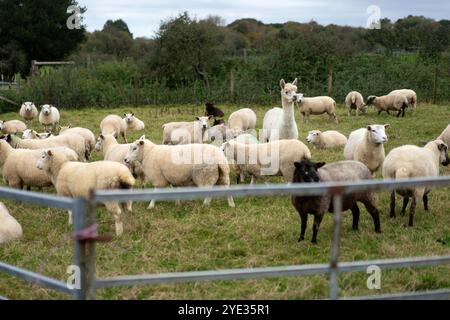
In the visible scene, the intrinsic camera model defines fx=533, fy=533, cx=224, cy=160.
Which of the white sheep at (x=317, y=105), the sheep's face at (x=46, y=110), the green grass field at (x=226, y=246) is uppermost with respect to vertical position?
the white sheep at (x=317, y=105)

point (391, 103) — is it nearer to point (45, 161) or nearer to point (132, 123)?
point (132, 123)

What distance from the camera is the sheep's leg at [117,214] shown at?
6.94 metres

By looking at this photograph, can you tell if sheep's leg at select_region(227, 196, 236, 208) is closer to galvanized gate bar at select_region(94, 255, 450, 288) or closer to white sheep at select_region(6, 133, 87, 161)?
white sheep at select_region(6, 133, 87, 161)

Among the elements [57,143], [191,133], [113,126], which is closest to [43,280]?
[57,143]

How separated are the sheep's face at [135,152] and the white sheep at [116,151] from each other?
125 mm

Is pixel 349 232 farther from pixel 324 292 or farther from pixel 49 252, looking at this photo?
pixel 49 252

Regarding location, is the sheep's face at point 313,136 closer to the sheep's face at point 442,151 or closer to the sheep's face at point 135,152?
the sheep's face at point 442,151

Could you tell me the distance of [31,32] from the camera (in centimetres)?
3475

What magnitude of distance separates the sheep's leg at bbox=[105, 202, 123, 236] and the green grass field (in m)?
0.11

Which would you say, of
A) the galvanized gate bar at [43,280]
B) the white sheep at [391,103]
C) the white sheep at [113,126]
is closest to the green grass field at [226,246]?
the galvanized gate bar at [43,280]

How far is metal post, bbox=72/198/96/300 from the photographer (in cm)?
330

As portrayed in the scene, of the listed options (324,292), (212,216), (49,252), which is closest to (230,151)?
(212,216)

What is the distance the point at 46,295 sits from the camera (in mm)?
5082

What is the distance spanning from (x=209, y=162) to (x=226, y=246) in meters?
1.94
